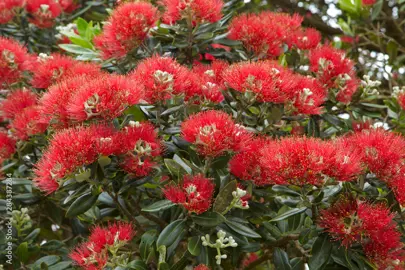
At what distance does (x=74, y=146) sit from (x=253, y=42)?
3.91 feet

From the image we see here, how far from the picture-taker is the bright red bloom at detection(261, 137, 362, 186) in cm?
192

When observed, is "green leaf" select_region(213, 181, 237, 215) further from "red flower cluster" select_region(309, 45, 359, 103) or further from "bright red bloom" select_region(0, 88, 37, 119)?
"bright red bloom" select_region(0, 88, 37, 119)

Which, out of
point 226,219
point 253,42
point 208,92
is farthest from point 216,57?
point 226,219

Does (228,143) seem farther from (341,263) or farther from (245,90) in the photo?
(341,263)

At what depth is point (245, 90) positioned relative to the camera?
7.32 feet

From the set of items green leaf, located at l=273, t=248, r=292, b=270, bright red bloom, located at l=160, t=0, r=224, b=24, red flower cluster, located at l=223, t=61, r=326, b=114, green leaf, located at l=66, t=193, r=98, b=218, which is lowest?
green leaf, located at l=273, t=248, r=292, b=270

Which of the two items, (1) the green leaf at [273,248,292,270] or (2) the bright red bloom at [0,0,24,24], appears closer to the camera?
(1) the green leaf at [273,248,292,270]

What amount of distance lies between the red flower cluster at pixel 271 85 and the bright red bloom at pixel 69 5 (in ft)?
6.11

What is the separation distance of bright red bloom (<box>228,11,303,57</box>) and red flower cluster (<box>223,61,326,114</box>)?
0.39 meters

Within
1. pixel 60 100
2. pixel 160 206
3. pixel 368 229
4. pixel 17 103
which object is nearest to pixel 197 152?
pixel 160 206

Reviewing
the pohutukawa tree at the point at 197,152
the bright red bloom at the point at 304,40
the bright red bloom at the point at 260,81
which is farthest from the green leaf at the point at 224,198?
the bright red bloom at the point at 304,40

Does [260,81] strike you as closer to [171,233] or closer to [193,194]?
[193,194]

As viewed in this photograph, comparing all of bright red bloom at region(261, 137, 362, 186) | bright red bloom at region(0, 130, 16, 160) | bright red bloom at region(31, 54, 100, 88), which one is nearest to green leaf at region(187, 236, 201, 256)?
bright red bloom at region(261, 137, 362, 186)

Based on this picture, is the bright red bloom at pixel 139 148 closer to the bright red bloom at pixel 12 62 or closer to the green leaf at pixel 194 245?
the green leaf at pixel 194 245
